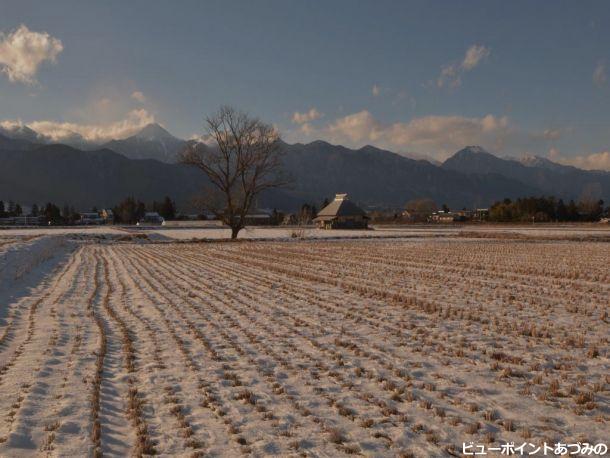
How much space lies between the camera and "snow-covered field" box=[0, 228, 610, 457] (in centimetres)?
594

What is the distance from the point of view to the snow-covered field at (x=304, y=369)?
5941 millimetres

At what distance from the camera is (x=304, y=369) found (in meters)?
8.52

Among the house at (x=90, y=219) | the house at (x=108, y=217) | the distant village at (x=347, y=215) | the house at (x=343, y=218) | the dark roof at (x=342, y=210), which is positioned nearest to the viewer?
the house at (x=343, y=218)

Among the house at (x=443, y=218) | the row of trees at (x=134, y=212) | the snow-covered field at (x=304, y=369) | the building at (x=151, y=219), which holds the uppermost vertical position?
the row of trees at (x=134, y=212)

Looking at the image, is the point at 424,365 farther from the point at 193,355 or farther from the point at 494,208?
the point at 494,208

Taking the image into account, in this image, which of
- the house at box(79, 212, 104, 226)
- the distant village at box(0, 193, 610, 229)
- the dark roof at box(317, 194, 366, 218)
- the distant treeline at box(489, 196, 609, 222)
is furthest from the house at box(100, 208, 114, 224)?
the distant treeline at box(489, 196, 609, 222)

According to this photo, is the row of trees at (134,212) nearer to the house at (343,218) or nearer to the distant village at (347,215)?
the distant village at (347,215)

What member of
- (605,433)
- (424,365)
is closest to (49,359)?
(424,365)

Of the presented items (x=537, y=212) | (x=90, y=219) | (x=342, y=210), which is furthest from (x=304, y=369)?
(x=90, y=219)

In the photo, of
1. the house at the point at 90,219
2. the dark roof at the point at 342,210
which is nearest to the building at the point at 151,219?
the house at the point at 90,219

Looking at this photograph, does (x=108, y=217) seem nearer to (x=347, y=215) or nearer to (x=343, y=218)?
(x=343, y=218)

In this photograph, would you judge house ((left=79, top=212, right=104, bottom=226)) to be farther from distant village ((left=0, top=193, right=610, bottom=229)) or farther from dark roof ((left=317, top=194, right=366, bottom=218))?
dark roof ((left=317, top=194, right=366, bottom=218))

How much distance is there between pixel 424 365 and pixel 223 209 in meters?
51.5

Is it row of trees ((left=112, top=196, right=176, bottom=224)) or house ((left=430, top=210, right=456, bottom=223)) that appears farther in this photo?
row of trees ((left=112, top=196, right=176, bottom=224))
